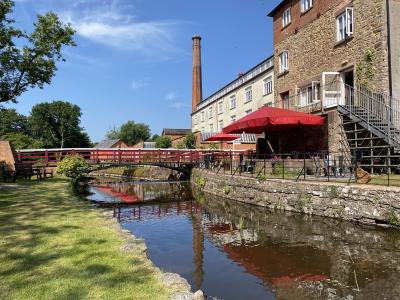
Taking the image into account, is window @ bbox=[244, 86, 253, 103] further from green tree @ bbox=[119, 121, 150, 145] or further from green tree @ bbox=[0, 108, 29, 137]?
green tree @ bbox=[119, 121, 150, 145]

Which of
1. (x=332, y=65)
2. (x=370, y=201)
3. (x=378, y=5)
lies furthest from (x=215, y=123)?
(x=370, y=201)

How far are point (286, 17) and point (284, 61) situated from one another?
9.19 ft

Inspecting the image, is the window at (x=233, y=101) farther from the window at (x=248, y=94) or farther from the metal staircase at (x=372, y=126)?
the metal staircase at (x=372, y=126)

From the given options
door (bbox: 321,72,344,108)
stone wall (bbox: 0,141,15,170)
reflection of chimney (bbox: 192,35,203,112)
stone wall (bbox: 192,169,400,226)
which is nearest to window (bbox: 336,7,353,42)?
door (bbox: 321,72,344,108)

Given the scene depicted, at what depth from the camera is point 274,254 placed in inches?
343

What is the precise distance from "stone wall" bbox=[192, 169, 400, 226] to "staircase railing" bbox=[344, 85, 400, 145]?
4.19 m

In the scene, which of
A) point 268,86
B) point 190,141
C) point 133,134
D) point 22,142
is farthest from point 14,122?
point 268,86

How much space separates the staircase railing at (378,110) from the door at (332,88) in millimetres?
1032

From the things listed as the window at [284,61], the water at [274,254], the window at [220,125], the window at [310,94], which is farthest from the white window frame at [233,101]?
the water at [274,254]

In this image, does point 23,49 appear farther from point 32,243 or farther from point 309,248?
point 309,248

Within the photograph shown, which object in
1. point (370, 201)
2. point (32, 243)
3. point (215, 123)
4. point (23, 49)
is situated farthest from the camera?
point (215, 123)

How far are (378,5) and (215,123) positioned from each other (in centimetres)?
3376

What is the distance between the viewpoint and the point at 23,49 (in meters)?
21.2

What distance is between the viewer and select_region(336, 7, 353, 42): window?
18.0 m
